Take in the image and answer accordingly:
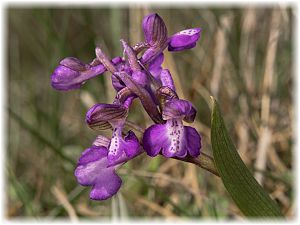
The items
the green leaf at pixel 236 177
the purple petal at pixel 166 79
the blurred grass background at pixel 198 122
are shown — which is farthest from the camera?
the blurred grass background at pixel 198 122

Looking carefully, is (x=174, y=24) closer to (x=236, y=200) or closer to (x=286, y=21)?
(x=286, y=21)

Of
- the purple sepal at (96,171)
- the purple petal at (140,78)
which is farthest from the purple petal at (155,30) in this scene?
the purple sepal at (96,171)

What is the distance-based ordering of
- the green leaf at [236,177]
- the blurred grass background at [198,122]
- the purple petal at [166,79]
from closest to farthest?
the green leaf at [236,177]
the purple petal at [166,79]
the blurred grass background at [198,122]

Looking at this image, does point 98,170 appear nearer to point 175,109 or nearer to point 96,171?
point 96,171

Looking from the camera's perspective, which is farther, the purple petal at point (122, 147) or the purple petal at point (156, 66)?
the purple petal at point (156, 66)

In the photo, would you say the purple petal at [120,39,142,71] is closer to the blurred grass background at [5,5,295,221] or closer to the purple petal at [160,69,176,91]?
the purple petal at [160,69,176,91]

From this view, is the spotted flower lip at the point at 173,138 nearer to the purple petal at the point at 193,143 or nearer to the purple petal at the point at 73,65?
the purple petal at the point at 193,143
